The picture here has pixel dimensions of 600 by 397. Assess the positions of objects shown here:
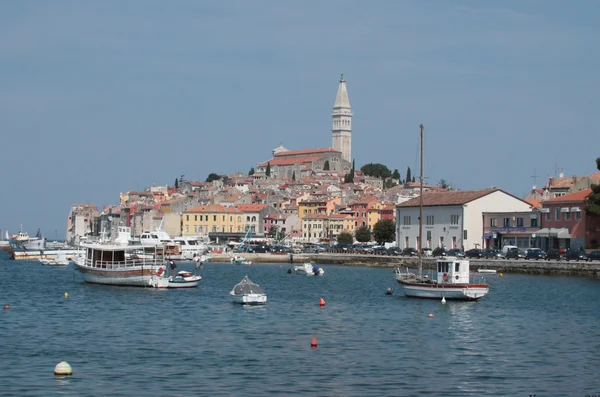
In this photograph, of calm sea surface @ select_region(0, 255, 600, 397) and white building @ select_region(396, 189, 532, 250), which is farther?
white building @ select_region(396, 189, 532, 250)

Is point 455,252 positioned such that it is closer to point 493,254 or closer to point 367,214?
point 493,254

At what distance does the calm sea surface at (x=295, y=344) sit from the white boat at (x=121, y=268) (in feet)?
3.40

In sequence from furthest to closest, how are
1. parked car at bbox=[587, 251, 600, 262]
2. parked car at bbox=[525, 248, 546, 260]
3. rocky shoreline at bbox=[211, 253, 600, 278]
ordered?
parked car at bbox=[525, 248, 546, 260] < parked car at bbox=[587, 251, 600, 262] < rocky shoreline at bbox=[211, 253, 600, 278]

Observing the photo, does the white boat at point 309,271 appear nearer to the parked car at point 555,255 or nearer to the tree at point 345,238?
the parked car at point 555,255

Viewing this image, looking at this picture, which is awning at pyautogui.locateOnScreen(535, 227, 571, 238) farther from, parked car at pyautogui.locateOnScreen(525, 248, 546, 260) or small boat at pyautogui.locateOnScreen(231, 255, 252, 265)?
small boat at pyautogui.locateOnScreen(231, 255, 252, 265)

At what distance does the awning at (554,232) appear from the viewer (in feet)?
265

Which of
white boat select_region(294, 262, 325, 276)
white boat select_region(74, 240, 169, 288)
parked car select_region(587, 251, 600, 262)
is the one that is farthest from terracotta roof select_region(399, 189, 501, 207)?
white boat select_region(74, 240, 169, 288)

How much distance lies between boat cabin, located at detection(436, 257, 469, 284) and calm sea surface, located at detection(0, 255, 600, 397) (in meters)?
1.76

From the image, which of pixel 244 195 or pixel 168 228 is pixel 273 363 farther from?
pixel 244 195

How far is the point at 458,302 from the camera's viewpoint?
150 feet

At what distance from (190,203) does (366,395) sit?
13810 cm

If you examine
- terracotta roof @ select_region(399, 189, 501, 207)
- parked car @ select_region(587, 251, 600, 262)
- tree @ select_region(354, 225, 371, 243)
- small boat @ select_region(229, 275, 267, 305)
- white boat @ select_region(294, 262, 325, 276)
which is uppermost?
terracotta roof @ select_region(399, 189, 501, 207)

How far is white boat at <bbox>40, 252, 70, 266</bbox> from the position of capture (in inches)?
3526

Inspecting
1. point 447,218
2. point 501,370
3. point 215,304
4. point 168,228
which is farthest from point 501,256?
point 168,228
